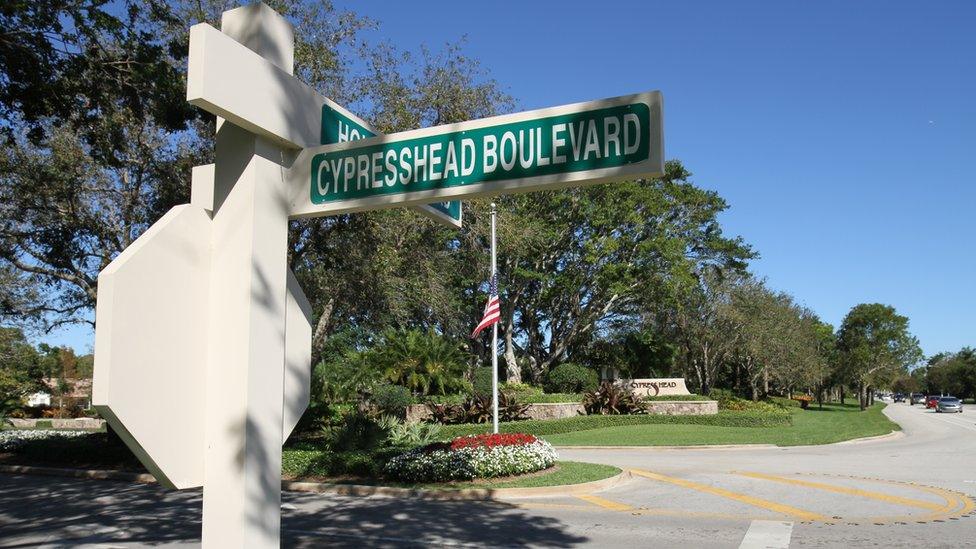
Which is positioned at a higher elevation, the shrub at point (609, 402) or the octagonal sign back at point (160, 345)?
the octagonal sign back at point (160, 345)

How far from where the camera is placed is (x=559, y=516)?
1078 centimetres

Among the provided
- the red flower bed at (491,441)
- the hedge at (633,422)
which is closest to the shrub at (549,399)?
the hedge at (633,422)

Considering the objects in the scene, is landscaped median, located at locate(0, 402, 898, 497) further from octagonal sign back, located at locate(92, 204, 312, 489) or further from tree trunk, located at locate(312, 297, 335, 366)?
octagonal sign back, located at locate(92, 204, 312, 489)

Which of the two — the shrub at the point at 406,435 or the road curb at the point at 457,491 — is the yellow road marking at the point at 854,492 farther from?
the shrub at the point at 406,435

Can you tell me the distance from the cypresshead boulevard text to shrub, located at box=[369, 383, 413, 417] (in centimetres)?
2616

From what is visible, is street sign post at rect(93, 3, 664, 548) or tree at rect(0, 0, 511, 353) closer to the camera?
street sign post at rect(93, 3, 664, 548)

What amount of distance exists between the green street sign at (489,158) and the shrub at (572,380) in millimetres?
33987

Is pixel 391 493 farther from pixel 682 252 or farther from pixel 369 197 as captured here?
pixel 682 252

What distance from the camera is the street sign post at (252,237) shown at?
2.70 metres

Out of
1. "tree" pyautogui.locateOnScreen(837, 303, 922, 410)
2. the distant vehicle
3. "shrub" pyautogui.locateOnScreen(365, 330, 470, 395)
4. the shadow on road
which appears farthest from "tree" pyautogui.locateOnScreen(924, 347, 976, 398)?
the shadow on road

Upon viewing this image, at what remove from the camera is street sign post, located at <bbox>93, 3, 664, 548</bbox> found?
2697 mm

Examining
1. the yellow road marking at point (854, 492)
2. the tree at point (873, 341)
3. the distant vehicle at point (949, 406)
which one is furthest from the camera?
the tree at point (873, 341)

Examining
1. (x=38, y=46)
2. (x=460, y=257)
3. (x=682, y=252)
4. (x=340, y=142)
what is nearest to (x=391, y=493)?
(x=38, y=46)

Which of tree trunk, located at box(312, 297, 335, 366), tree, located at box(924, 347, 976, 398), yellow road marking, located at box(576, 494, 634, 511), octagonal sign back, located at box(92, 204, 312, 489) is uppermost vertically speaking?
tree trunk, located at box(312, 297, 335, 366)
